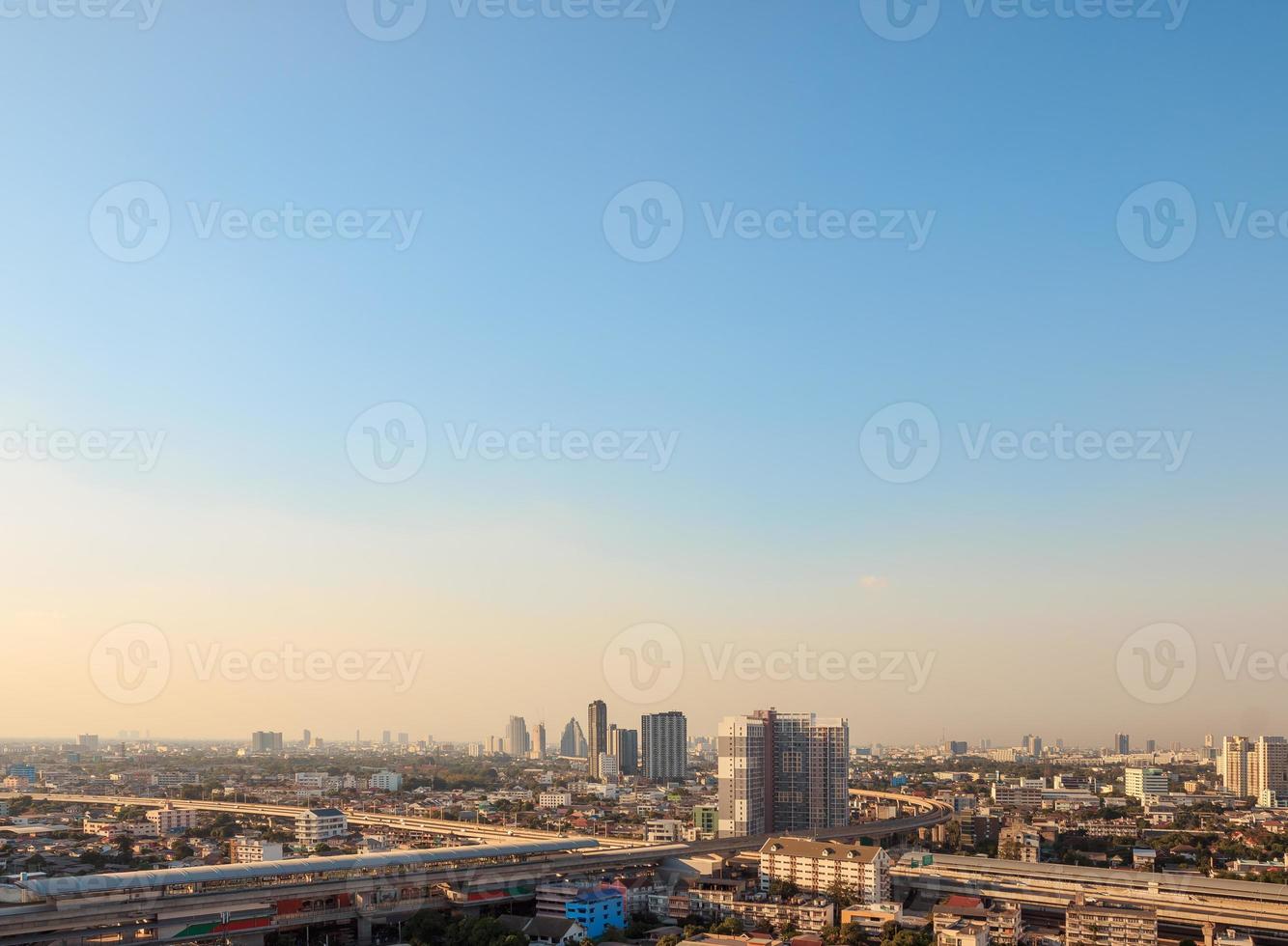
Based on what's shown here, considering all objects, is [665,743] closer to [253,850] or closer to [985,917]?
[253,850]

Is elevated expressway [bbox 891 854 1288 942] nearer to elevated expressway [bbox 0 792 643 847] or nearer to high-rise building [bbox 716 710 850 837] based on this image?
high-rise building [bbox 716 710 850 837]

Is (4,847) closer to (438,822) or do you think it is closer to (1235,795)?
(438,822)

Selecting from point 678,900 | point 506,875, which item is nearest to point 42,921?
point 506,875

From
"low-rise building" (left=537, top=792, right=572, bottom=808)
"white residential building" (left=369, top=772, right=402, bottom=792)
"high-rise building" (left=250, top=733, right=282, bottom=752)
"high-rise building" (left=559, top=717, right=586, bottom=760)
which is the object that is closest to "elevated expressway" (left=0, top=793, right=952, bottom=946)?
"low-rise building" (left=537, top=792, right=572, bottom=808)

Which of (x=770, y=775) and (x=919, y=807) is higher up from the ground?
(x=770, y=775)

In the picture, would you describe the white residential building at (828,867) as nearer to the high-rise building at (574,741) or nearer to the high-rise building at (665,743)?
the high-rise building at (665,743)

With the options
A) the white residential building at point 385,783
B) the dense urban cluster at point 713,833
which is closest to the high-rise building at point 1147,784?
the dense urban cluster at point 713,833

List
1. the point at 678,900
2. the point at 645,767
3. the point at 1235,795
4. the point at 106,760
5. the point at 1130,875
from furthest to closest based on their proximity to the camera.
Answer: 1. the point at 106,760
2. the point at 645,767
3. the point at 1235,795
4. the point at 1130,875
5. the point at 678,900
